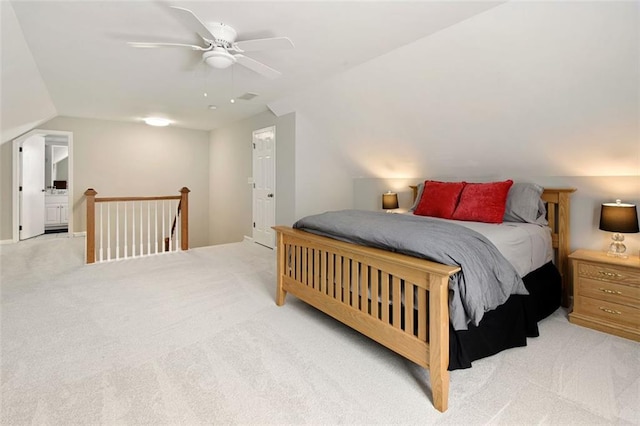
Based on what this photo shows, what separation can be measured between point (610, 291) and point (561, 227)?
2.45ft

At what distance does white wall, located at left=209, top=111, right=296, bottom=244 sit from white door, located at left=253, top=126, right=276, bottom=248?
0.13 metres

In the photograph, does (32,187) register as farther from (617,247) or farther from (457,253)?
(617,247)

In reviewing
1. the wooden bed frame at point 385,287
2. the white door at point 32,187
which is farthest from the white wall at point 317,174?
the white door at point 32,187

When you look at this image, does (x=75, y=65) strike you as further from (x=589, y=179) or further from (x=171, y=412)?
(x=589, y=179)

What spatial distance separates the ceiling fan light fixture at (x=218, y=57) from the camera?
8.08 ft

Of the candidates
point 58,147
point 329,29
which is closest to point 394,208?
point 329,29

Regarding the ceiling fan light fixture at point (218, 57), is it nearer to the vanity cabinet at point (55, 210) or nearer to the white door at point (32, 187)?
the white door at point (32, 187)

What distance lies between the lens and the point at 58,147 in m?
7.53

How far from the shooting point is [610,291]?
93.4 inches

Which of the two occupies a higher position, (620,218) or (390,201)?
(390,201)

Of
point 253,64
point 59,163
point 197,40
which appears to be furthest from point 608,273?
point 59,163

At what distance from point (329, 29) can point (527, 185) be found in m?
2.32

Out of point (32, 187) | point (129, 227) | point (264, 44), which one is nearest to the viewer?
point (264, 44)

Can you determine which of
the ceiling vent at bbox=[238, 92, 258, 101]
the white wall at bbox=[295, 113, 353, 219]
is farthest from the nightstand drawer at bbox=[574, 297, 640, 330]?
the ceiling vent at bbox=[238, 92, 258, 101]
